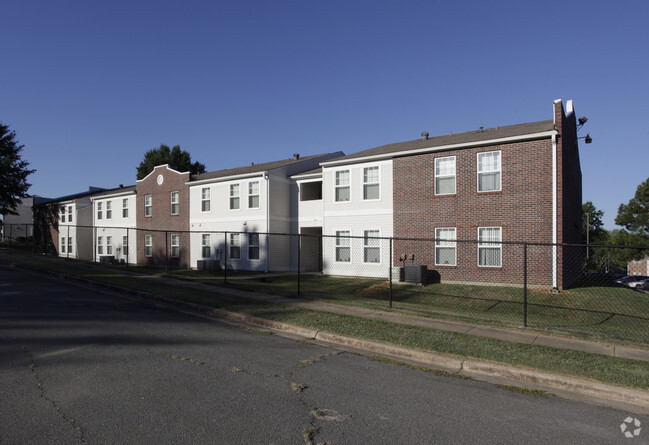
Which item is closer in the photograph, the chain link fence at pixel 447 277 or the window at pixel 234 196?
the chain link fence at pixel 447 277

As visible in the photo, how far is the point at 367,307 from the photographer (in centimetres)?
1125

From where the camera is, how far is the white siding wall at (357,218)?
18.9 metres

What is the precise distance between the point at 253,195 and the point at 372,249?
26.4 ft

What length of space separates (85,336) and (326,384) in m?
4.65

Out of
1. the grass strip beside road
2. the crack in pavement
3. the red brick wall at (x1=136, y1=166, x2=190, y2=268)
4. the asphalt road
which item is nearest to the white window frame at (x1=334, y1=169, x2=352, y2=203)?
the grass strip beside road

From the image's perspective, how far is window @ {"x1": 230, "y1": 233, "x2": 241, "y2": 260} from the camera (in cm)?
2402

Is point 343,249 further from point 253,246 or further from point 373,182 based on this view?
point 253,246

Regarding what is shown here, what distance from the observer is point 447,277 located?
16.8m

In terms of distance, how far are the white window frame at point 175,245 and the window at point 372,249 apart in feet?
44.9

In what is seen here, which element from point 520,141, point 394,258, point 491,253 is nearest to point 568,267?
point 491,253

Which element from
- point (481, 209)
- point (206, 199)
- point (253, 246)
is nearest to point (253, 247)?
point (253, 246)

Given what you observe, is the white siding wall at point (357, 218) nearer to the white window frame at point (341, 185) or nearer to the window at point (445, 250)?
the white window frame at point (341, 185)

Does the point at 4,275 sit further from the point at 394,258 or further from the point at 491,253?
the point at 491,253

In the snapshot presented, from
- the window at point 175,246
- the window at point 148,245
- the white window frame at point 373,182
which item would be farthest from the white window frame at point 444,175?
the window at point 148,245
